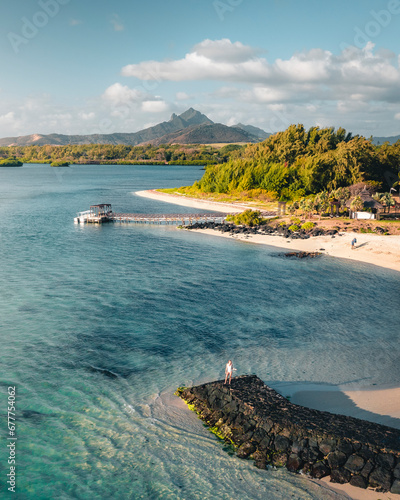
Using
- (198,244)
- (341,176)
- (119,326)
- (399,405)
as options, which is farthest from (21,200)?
(399,405)

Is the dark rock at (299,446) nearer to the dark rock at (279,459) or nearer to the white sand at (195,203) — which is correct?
the dark rock at (279,459)

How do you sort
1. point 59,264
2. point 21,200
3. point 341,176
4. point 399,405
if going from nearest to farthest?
point 399,405, point 59,264, point 341,176, point 21,200

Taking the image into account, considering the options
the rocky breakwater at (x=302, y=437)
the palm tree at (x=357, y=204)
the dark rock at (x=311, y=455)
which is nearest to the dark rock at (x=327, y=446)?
the rocky breakwater at (x=302, y=437)

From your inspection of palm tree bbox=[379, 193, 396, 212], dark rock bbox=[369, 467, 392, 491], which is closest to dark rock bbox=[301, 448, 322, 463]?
dark rock bbox=[369, 467, 392, 491]

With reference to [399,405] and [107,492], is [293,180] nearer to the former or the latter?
[399,405]

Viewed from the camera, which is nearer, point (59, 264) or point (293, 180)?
point (59, 264)

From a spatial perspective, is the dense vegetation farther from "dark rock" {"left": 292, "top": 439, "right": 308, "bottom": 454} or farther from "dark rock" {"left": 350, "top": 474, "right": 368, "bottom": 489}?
"dark rock" {"left": 350, "top": 474, "right": 368, "bottom": 489}

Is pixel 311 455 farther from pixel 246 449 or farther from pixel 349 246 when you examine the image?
pixel 349 246
